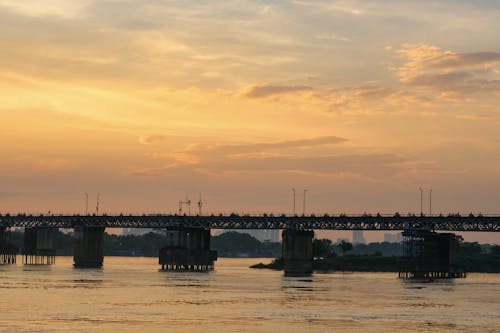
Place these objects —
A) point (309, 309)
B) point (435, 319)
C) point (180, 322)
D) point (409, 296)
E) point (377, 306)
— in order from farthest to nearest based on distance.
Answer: point (409, 296), point (377, 306), point (309, 309), point (435, 319), point (180, 322)

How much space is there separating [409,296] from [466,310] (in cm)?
2636

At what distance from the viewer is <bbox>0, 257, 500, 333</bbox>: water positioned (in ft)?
295

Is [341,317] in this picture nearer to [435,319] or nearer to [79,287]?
[435,319]

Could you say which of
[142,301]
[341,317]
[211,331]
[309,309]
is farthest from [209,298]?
[211,331]

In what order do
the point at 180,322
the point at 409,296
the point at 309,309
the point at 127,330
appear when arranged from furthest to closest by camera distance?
the point at 409,296, the point at 309,309, the point at 180,322, the point at 127,330

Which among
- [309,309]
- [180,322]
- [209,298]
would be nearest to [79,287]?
[209,298]

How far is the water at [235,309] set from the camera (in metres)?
89.8

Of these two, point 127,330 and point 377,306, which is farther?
point 377,306

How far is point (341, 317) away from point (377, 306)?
58.8 ft

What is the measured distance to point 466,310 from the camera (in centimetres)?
11519

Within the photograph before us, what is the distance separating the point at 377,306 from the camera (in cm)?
11869

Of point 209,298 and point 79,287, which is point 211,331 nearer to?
point 209,298

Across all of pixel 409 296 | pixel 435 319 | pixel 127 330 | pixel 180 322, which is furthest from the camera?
pixel 409 296

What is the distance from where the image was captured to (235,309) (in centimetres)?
10988
